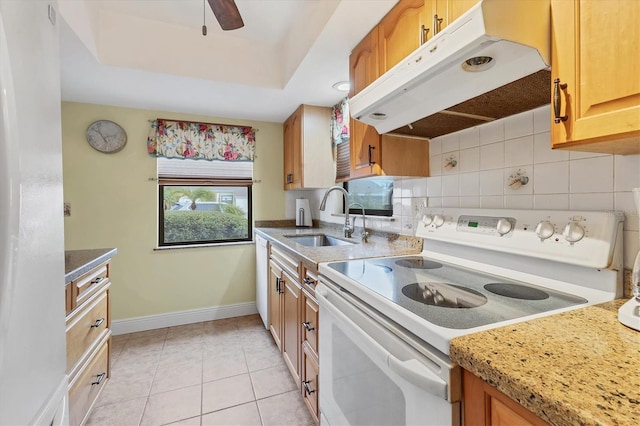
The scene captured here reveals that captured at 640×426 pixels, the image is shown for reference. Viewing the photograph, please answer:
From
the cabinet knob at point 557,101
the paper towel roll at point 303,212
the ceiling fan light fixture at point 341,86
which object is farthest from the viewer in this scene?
the paper towel roll at point 303,212

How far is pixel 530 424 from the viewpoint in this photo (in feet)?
1.58

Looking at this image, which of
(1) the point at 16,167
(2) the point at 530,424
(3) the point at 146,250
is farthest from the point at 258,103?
(2) the point at 530,424

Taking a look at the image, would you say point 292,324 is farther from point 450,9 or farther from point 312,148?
point 450,9

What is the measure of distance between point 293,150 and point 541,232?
224cm

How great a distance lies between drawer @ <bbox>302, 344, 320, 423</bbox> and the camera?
1417 mm

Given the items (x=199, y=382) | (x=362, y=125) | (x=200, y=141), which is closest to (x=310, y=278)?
(x=362, y=125)

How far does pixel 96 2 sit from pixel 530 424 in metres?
2.70

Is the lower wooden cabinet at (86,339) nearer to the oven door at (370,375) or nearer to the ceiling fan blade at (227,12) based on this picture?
the oven door at (370,375)

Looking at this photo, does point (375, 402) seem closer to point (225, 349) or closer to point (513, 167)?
point (513, 167)

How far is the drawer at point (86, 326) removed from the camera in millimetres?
1213

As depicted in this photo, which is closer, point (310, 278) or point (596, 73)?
point (596, 73)

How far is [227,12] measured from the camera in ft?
3.96

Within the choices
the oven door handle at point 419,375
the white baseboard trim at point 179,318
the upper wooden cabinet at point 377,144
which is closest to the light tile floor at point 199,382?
the white baseboard trim at point 179,318

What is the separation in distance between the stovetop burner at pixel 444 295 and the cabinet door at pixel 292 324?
79cm
